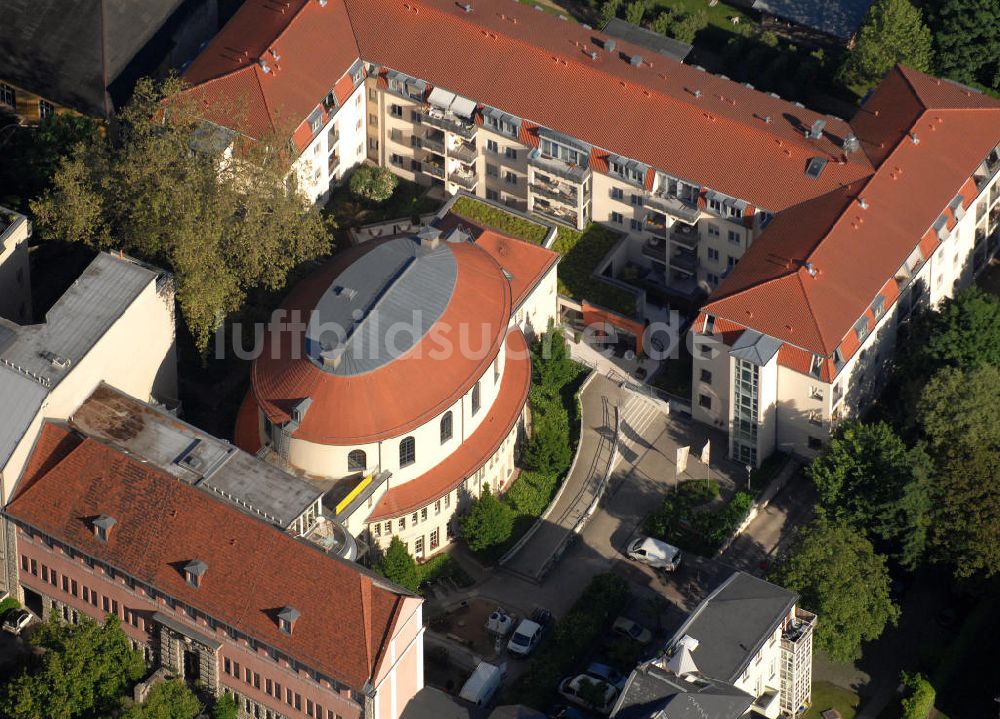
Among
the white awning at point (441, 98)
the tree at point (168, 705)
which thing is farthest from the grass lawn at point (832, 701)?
the white awning at point (441, 98)

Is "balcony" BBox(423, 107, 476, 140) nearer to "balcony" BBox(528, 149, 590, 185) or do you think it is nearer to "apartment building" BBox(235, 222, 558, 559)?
"balcony" BBox(528, 149, 590, 185)

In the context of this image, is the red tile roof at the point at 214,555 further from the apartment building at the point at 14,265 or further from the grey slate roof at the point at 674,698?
the apartment building at the point at 14,265

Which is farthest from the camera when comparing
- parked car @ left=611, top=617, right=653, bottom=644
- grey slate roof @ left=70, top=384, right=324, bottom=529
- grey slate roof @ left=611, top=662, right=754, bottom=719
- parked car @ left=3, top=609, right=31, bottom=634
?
parked car @ left=611, top=617, right=653, bottom=644

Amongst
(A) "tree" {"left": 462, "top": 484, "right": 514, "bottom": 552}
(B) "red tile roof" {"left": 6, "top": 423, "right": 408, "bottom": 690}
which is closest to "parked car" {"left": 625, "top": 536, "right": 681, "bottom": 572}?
(A) "tree" {"left": 462, "top": 484, "right": 514, "bottom": 552}

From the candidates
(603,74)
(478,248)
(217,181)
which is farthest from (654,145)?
(217,181)

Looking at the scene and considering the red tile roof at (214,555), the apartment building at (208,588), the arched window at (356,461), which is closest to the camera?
the red tile roof at (214,555)
